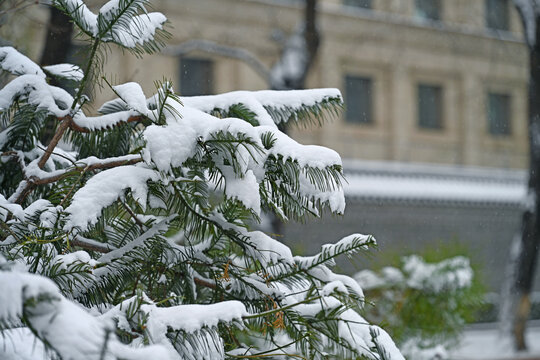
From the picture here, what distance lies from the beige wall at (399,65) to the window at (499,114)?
222mm

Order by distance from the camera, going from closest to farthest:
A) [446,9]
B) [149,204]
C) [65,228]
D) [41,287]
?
[41,287] < [65,228] < [149,204] < [446,9]

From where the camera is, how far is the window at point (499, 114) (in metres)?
22.6

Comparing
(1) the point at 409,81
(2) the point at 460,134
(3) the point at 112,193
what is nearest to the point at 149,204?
(3) the point at 112,193

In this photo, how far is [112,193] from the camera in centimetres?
166

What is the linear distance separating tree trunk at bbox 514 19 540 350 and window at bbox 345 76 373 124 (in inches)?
367

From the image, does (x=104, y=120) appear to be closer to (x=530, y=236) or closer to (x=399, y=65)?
(x=530, y=236)

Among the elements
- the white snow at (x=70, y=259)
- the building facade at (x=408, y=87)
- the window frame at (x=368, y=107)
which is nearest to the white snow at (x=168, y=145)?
the white snow at (x=70, y=259)

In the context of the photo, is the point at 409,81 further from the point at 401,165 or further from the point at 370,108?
the point at 401,165

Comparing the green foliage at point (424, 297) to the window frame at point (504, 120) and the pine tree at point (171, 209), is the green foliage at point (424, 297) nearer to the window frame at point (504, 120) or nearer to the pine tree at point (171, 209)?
the pine tree at point (171, 209)

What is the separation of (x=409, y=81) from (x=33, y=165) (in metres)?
20.1

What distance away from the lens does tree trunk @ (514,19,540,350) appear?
10680mm

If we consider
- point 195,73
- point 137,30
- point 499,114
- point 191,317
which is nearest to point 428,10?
point 499,114

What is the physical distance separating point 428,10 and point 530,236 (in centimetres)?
1259

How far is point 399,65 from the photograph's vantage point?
68.5 ft
